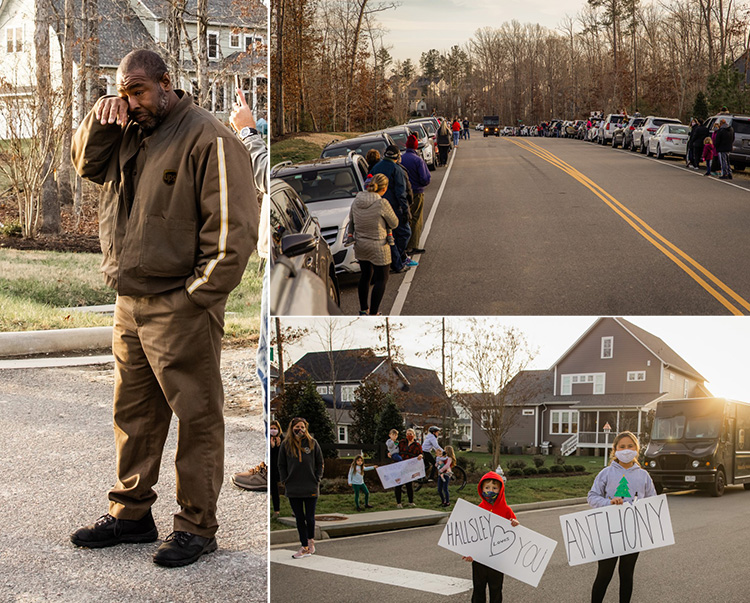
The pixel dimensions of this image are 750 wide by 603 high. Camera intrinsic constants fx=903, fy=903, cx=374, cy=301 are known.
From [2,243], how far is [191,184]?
12.4 metres

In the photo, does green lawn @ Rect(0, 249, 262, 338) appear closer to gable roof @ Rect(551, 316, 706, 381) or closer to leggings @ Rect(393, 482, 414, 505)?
leggings @ Rect(393, 482, 414, 505)

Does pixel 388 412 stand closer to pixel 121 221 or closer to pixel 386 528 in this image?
pixel 386 528

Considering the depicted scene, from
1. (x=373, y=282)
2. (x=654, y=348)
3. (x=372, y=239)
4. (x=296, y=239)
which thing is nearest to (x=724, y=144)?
(x=372, y=239)

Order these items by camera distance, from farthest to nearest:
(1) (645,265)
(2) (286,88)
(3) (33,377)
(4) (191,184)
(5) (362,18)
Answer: (3) (33,377) → (1) (645,265) → (2) (286,88) → (5) (362,18) → (4) (191,184)

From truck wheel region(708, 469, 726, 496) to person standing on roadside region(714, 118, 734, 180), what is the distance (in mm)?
5003

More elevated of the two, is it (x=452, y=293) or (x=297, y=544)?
(x=452, y=293)

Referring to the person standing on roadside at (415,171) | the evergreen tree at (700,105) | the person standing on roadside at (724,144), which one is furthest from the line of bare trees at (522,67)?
the person standing on roadside at (415,171)

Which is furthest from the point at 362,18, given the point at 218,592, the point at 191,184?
the point at 218,592

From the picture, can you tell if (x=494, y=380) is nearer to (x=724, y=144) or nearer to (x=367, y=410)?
(x=367, y=410)

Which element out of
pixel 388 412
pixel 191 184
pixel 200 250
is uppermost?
pixel 191 184

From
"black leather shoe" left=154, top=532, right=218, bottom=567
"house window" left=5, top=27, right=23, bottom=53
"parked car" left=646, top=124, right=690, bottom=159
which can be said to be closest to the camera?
"black leather shoe" left=154, top=532, right=218, bottom=567

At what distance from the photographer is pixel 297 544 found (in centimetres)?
296

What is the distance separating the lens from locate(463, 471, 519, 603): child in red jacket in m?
3.05

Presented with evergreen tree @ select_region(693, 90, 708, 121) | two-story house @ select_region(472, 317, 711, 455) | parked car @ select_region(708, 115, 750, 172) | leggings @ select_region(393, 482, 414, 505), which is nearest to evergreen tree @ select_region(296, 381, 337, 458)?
leggings @ select_region(393, 482, 414, 505)
